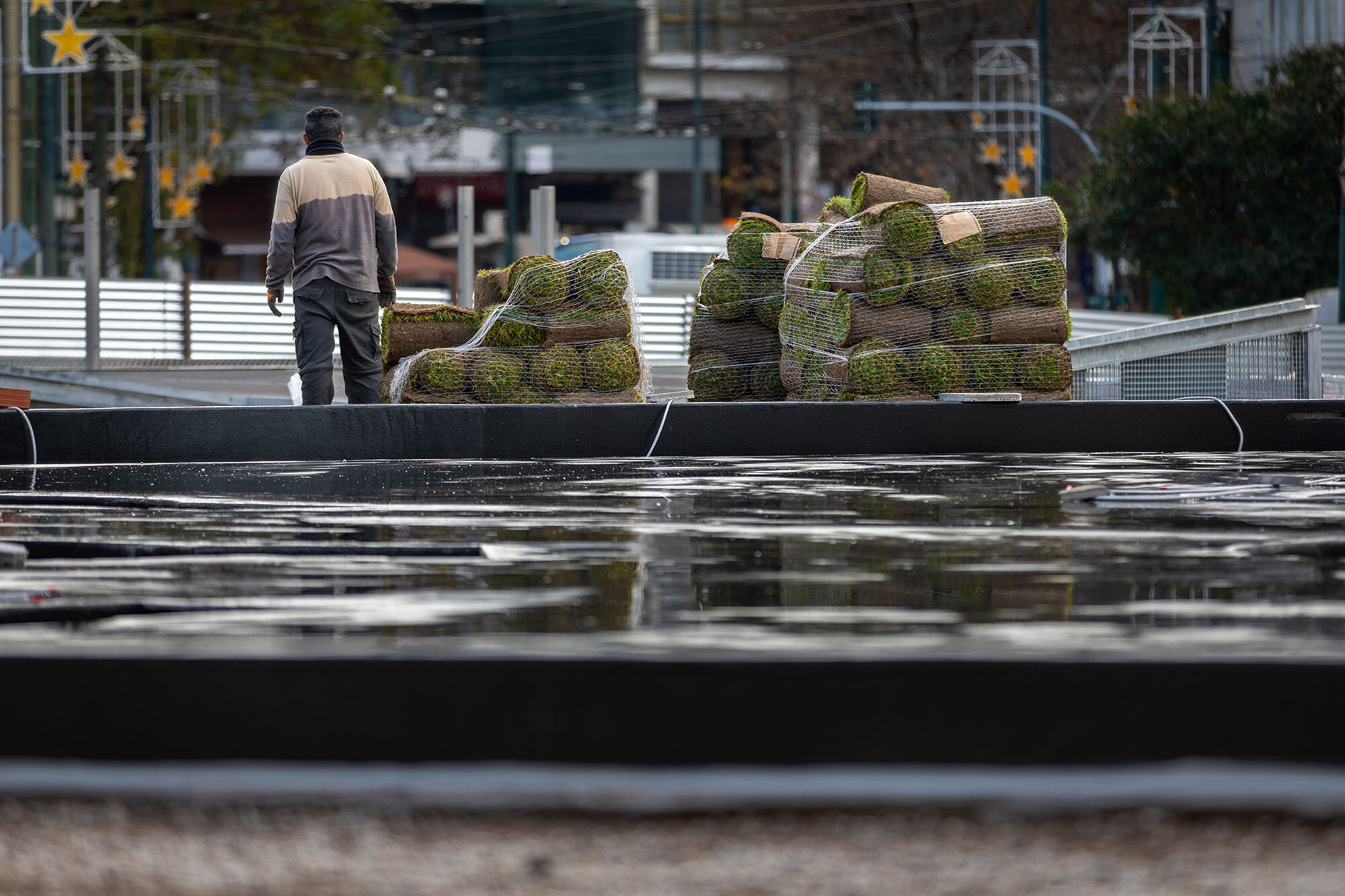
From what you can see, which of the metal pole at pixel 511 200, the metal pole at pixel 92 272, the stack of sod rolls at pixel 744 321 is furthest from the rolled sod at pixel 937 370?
the metal pole at pixel 511 200

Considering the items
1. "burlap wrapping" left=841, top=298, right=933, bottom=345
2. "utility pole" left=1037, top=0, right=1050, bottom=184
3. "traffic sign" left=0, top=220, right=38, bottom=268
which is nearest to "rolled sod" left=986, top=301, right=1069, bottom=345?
"burlap wrapping" left=841, top=298, right=933, bottom=345

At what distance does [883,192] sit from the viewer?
1243 centimetres

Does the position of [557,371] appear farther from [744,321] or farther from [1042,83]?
[1042,83]

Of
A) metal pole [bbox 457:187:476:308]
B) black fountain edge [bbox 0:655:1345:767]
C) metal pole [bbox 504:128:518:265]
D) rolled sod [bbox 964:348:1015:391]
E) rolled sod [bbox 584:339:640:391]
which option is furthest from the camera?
metal pole [bbox 504:128:518:265]

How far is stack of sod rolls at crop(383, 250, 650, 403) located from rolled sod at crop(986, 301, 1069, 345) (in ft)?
7.52

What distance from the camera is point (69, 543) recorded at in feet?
20.1

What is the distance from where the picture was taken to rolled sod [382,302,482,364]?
12.6 m

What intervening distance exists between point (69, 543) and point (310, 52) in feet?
138

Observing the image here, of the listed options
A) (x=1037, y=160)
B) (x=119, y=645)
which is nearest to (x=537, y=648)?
(x=119, y=645)

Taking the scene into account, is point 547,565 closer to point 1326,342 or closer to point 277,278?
point 277,278

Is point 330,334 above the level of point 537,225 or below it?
below

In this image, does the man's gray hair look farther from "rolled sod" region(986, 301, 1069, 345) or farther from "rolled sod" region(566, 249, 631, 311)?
"rolled sod" region(986, 301, 1069, 345)

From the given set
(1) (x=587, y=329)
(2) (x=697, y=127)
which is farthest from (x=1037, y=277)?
(2) (x=697, y=127)

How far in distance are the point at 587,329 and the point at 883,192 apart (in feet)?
7.02
